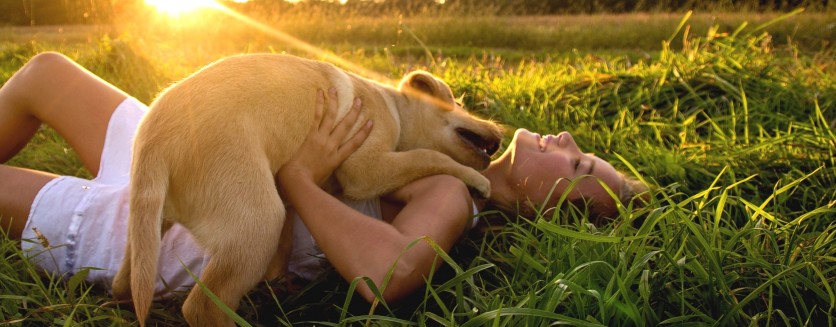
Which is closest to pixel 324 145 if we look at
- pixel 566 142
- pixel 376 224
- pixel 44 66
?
pixel 376 224

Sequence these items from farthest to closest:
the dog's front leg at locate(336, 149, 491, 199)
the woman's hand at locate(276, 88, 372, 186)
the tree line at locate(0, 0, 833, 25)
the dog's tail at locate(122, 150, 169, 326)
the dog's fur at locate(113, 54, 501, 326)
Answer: the tree line at locate(0, 0, 833, 25), the dog's front leg at locate(336, 149, 491, 199), the woman's hand at locate(276, 88, 372, 186), the dog's fur at locate(113, 54, 501, 326), the dog's tail at locate(122, 150, 169, 326)

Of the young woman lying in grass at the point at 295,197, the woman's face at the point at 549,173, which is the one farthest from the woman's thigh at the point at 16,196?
the woman's face at the point at 549,173

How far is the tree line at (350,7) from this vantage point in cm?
583

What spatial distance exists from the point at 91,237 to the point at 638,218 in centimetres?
236

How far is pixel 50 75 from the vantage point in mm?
2758

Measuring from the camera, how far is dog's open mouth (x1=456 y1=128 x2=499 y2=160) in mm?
2777

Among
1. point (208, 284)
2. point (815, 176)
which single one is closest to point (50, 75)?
point (208, 284)

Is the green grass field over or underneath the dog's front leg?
underneath

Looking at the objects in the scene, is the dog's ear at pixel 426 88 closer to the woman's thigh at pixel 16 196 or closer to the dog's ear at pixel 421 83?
the dog's ear at pixel 421 83

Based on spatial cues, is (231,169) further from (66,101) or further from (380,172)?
(66,101)

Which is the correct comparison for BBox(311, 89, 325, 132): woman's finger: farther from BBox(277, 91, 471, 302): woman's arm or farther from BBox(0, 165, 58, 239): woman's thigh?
BBox(0, 165, 58, 239): woman's thigh

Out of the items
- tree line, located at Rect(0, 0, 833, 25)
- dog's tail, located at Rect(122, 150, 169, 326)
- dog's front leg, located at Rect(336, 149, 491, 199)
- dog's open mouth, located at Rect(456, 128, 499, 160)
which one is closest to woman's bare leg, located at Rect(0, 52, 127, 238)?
dog's tail, located at Rect(122, 150, 169, 326)

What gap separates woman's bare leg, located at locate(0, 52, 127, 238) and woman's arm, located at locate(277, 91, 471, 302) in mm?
1112

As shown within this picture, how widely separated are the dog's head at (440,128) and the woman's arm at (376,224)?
17.5 inches
